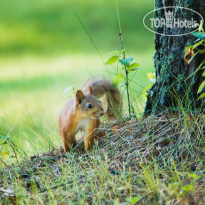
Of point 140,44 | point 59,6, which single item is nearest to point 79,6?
point 59,6

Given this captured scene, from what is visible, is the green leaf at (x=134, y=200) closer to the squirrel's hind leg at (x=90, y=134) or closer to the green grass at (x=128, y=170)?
the green grass at (x=128, y=170)

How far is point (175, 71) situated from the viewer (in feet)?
8.91

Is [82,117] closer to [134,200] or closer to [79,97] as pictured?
[79,97]

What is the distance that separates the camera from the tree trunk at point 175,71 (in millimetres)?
2605

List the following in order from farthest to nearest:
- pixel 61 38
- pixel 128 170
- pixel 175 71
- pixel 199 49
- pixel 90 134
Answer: pixel 61 38 < pixel 90 134 < pixel 175 71 < pixel 199 49 < pixel 128 170

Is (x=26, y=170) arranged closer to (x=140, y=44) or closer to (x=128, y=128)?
(x=128, y=128)

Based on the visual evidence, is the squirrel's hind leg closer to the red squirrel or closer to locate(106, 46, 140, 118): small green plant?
the red squirrel

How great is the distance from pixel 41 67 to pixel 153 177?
6.22 meters

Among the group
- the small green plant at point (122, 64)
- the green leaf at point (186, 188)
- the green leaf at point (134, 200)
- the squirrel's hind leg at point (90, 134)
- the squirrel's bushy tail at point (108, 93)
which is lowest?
the green leaf at point (134, 200)

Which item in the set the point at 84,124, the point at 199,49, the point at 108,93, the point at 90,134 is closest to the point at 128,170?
the point at 90,134

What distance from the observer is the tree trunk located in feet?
8.55

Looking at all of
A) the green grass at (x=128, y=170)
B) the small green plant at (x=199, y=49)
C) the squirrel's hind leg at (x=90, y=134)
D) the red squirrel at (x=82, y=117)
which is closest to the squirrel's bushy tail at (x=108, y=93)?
the red squirrel at (x=82, y=117)

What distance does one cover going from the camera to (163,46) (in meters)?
2.75

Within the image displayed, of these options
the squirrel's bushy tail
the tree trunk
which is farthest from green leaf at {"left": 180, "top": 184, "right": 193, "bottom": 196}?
the squirrel's bushy tail
